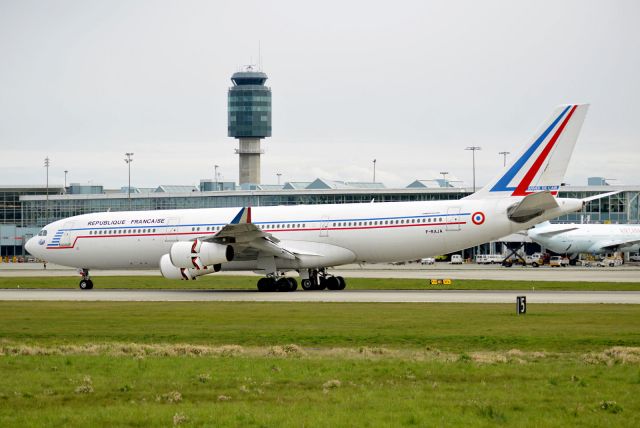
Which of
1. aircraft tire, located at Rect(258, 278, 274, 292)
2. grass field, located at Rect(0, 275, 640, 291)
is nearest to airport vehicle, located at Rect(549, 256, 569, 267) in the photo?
grass field, located at Rect(0, 275, 640, 291)

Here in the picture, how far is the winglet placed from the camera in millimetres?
41469

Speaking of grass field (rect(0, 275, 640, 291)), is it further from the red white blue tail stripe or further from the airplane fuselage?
the red white blue tail stripe

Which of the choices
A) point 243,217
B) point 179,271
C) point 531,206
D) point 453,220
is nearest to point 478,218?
point 453,220

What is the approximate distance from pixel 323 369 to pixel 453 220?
25599 millimetres

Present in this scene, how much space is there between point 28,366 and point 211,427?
7.09 metres

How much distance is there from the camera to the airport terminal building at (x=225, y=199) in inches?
4850

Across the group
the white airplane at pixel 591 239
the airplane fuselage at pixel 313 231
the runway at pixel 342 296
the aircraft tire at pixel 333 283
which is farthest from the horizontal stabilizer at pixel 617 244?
the aircraft tire at pixel 333 283

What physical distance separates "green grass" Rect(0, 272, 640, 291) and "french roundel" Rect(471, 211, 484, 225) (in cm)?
510

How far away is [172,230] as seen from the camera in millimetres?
47531

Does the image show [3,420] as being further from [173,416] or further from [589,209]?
[589,209]

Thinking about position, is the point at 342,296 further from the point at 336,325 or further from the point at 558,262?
the point at 558,262

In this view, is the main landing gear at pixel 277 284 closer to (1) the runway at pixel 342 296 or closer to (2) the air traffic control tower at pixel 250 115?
(1) the runway at pixel 342 296

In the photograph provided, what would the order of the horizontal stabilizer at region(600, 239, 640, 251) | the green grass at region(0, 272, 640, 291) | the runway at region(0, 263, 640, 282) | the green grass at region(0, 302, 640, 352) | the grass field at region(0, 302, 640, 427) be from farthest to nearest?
the horizontal stabilizer at region(600, 239, 640, 251), the runway at region(0, 263, 640, 282), the green grass at region(0, 272, 640, 291), the green grass at region(0, 302, 640, 352), the grass field at region(0, 302, 640, 427)

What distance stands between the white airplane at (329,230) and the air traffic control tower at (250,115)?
130 meters
